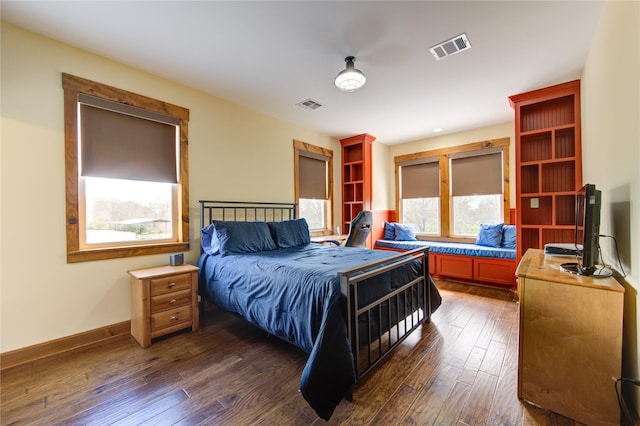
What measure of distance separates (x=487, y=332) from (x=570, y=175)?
229 cm

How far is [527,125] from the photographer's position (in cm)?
337

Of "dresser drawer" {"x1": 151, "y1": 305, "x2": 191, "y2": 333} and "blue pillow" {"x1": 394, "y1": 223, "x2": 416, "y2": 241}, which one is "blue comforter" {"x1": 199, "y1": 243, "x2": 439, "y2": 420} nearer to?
"dresser drawer" {"x1": 151, "y1": 305, "x2": 191, "y2": 333}

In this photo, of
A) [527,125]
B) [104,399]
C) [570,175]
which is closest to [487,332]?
[570,175]

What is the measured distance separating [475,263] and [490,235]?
1.78 ft

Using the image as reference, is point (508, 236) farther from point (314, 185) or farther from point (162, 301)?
point (162, 301)

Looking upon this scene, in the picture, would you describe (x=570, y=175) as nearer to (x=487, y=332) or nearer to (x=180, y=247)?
(x=487, y=332)

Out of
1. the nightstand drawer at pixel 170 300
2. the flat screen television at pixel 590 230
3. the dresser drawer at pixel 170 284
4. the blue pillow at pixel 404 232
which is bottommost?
the nightstand drawer at pixel 170 300

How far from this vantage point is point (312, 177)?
4.69m

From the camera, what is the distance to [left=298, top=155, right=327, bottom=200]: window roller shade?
14.7 feet

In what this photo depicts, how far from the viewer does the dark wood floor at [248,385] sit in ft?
4.82

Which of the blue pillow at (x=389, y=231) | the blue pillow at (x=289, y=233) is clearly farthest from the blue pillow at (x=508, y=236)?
the blue pillow at (x=289, y=233)

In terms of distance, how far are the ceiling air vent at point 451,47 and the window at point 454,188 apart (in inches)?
105

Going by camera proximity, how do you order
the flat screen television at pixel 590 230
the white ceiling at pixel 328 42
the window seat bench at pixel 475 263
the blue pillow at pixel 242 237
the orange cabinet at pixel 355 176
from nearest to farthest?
1. the flat screen television at pixel 590 230
2. the white ceiling at pixel 328 42
3. the blue pillow at pixel 242 237
4. the window seat bench at pixel 475 263
5. the orange cabinet at pixel 355 176

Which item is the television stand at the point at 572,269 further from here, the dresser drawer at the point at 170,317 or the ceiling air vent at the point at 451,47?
the dresser drawer at the point at 170,317
